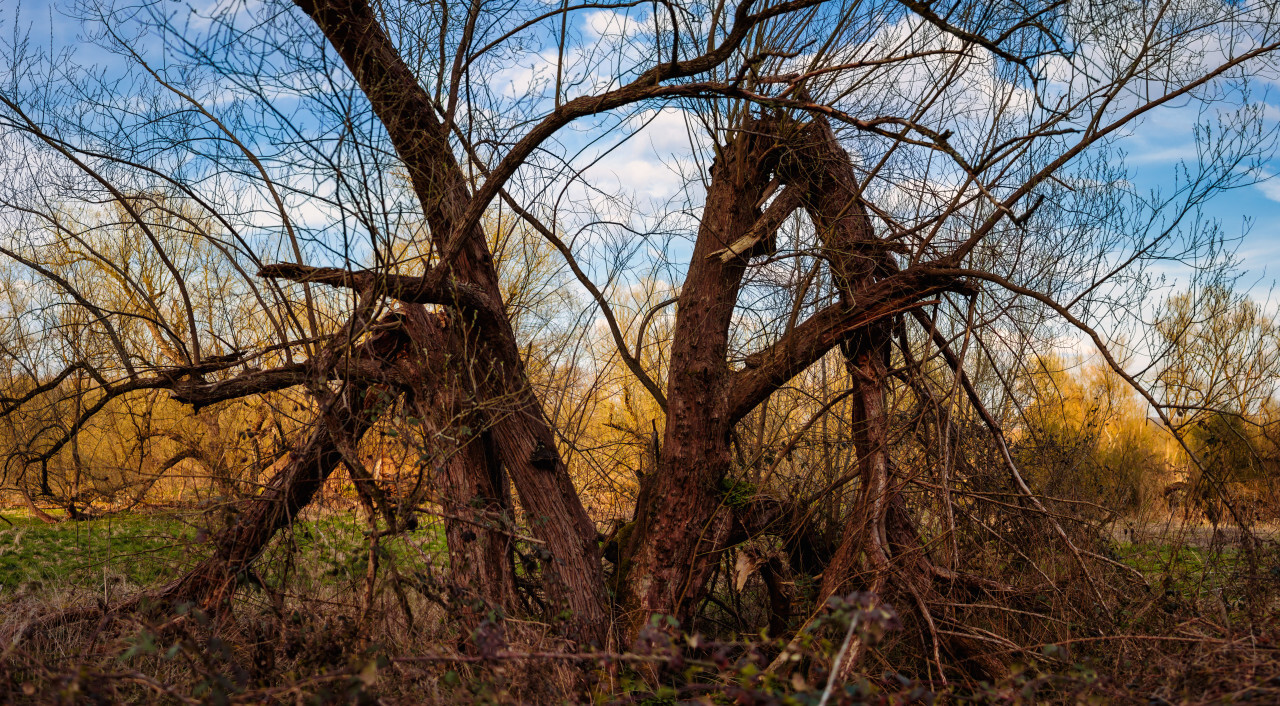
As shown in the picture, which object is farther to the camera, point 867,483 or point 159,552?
point 159,552

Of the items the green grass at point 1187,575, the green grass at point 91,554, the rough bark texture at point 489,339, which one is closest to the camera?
the rough bark texture at point 489,339

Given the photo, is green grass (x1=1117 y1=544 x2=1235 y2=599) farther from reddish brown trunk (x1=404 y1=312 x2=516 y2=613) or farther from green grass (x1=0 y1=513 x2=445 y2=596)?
green grass (x1=0 y1=513 x2=445 y2=596)

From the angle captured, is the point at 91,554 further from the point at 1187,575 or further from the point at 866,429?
the point at 1187,575

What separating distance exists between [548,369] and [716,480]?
2.78 metres

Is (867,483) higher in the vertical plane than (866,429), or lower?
lower

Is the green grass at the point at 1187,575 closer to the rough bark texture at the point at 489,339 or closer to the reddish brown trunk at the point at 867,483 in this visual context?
the reddish brown trunk at the point at 867,483

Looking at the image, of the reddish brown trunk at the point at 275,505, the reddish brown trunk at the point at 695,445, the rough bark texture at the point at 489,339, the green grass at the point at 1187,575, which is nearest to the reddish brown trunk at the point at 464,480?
the rough bark texture at the point at 489,339

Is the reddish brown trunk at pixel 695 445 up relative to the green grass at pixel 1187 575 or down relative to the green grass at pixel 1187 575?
up

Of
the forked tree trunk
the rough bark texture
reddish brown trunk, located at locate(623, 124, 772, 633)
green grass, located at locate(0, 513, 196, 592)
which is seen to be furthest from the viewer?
reddish brown trunk, located at locate(623, 124, 772, 633)

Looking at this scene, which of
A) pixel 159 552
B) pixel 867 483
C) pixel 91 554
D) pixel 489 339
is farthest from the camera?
pixel 91 554

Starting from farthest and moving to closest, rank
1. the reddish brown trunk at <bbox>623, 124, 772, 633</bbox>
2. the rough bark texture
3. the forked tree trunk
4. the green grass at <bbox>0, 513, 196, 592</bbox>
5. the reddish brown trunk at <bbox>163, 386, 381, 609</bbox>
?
the reddish brown trunk at <bbox>623, 124, 772, 633</bbox> → the green grass at <bbox>0, 513, 196, 592</bbox> → the forked tree trunk → the rough bark texture → the reddish brown trunk at <bbox>163, 386, 381, 609</bbox>

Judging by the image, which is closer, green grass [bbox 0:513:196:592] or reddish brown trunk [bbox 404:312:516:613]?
reddish brown trunk [bbox 404:312:516:613]

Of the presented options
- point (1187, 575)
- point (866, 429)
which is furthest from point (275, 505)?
point (1187, 575)

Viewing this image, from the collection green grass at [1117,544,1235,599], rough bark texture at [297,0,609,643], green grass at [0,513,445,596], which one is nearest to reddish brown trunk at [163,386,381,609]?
green grass at [0,513,445,596]
